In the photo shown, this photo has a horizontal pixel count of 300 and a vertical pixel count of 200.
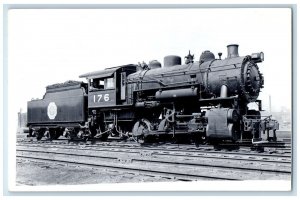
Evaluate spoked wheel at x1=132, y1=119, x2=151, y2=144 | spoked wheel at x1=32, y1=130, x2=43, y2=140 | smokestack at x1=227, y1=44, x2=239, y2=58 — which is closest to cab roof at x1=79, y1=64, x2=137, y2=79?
spoked wheel at x1=132, y1=119, x2=151, y2=144

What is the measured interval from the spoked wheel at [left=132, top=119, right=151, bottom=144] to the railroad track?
1606mm

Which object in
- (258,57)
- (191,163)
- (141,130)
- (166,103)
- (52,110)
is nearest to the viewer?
(191,163)

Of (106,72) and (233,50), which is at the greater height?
(233,50)

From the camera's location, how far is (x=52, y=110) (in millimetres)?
13750

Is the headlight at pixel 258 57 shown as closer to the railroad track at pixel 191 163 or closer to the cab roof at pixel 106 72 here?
the railroad track at pixel 191 163

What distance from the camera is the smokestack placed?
29.4 ft

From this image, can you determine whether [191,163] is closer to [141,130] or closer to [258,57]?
[258,57]

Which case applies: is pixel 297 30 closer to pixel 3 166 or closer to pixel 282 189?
pixel 282 189

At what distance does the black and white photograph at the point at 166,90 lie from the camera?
625 centimetres

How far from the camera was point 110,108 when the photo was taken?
11.7 metres

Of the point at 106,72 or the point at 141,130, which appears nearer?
the point at 141,130

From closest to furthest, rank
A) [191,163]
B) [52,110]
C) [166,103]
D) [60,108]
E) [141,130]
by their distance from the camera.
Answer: [191,163]
[166,103]
[141,130]
[60,108]
[52,110]

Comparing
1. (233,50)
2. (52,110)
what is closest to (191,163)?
(233,50)

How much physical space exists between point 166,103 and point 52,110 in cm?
553
